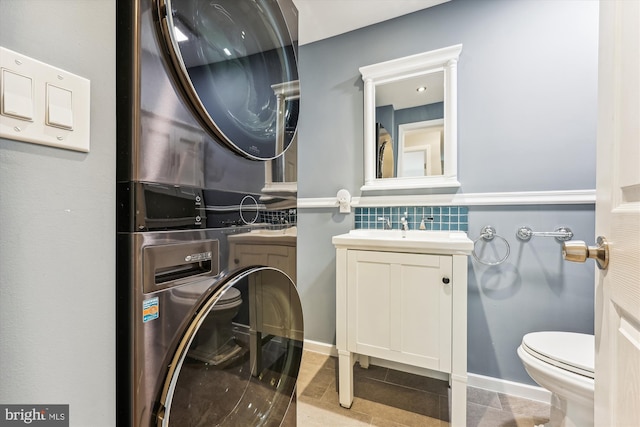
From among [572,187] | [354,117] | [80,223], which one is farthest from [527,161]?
[80,223]

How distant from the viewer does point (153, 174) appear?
49cm

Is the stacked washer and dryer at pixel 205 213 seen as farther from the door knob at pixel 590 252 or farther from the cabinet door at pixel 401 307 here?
the door knob at pixel 590 252

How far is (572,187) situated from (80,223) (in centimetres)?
196

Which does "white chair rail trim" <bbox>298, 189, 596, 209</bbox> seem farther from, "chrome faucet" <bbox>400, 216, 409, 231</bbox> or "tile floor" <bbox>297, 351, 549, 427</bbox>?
"tile floor" <bbox>297, 351, 549, 427</bbox>

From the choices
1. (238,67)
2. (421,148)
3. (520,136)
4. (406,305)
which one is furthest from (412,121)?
(238,67)

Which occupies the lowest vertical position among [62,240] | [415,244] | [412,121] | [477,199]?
[415,244]

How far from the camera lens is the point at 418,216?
1.71 meters

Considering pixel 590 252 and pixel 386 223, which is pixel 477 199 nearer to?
pixel 386 223

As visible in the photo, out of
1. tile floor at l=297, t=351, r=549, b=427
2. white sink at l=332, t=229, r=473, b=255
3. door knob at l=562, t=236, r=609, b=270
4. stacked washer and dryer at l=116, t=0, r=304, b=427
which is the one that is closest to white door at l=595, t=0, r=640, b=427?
door knob at l=562, t=236, r=609, b=270

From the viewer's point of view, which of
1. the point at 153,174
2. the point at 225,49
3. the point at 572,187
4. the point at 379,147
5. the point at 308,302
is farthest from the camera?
the point at 308,302

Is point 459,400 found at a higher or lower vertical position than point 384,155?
lower

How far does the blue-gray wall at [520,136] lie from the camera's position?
1.39 m

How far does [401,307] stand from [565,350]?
63 cm

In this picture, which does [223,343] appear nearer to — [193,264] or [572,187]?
[193,264]
